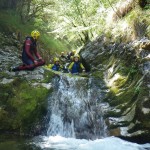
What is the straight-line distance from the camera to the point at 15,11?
27172 millimetres

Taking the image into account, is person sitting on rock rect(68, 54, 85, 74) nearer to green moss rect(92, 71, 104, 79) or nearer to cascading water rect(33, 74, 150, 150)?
green moss rect(92, 71, 104, 79)

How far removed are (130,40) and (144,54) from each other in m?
1.90

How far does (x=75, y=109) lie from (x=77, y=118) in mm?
476

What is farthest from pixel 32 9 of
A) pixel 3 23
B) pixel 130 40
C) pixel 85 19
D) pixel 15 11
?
pixel 130 40

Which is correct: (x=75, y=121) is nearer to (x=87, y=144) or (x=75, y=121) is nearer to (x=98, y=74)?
(x=87, y=144)

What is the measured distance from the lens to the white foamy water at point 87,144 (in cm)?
921

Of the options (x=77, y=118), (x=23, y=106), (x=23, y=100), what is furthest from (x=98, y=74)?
(x=23, y=106)

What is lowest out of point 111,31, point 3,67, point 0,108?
point 0,108

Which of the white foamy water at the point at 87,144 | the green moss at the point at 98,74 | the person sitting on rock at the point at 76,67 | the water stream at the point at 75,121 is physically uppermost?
the person sitting on rock at the point at 76,67

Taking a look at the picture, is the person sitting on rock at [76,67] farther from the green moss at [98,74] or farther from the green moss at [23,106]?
the green moss at [23,106]

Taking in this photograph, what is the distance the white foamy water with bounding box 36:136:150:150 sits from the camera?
30.2 ft

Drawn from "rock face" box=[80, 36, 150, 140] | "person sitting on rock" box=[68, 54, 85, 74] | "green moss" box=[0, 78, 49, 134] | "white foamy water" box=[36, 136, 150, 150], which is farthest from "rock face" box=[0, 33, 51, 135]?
"person sitting on rock" box=[68, 54, 85, 74]

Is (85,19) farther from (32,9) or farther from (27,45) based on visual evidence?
(27,45)

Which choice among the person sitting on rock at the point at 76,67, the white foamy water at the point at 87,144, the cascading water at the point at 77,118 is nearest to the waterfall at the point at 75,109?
the cascading water at the point at 77,118
